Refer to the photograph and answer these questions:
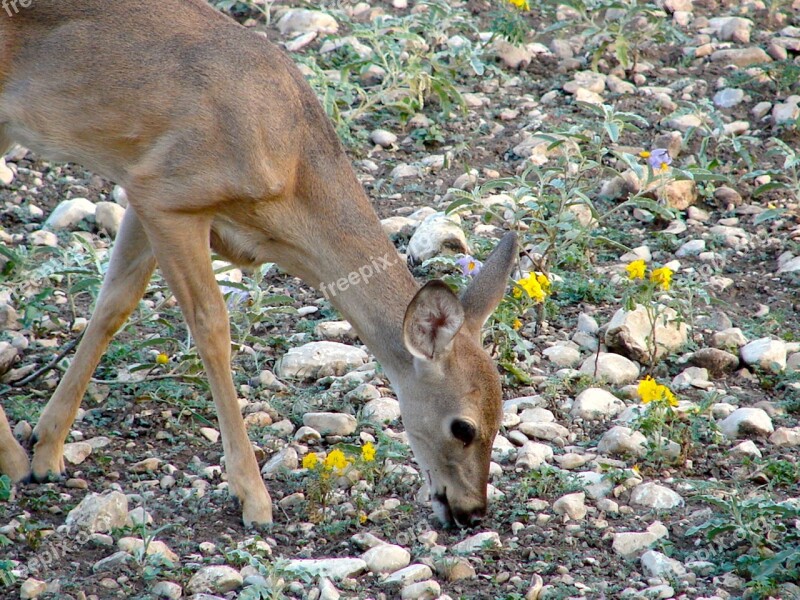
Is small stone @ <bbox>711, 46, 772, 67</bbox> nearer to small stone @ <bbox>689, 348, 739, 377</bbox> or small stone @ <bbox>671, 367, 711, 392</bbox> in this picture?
small stone @ <bbox>689, 348, 739, 377</bbox>

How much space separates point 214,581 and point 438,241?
3.32 meters

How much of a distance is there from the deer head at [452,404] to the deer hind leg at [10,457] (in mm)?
1890

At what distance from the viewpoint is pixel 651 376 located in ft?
21.3

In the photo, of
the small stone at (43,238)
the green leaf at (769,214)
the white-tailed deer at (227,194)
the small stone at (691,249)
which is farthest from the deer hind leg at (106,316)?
the green leaf at (769,214)

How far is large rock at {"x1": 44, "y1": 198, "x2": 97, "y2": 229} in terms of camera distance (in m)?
7.46

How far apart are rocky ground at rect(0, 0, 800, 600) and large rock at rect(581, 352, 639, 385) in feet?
0.06

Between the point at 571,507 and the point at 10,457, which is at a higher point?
the point at 10,457

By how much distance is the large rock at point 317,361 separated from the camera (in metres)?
6.37

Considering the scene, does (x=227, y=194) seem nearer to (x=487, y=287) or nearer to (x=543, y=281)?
(x=487, y=287)

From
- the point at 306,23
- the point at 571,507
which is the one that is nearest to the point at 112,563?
the point at 571,507

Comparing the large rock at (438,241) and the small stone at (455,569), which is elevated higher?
the small stone at (455,569)

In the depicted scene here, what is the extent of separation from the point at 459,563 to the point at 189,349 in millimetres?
2113

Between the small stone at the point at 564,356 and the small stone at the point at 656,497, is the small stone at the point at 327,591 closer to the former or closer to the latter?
the small stone at the point at 656,497

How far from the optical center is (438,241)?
23.8 ft
